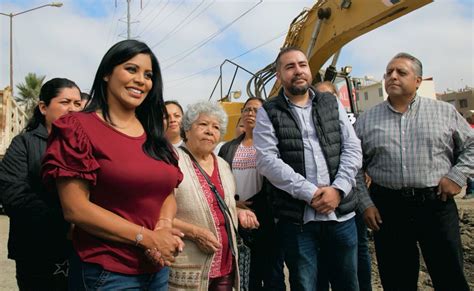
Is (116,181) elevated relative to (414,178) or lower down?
elevated

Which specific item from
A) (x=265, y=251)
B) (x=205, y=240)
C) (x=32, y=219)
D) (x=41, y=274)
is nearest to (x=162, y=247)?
(x=205, y=240)

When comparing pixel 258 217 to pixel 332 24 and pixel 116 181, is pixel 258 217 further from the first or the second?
pixel 332 24

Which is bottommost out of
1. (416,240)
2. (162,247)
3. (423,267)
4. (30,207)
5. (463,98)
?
(423,267)

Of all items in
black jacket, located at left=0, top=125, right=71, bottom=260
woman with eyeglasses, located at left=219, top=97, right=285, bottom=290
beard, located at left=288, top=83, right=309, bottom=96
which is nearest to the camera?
black jacket, located at left=0, top=125, right=71, bottom=260

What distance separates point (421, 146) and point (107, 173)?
Result: 235cm

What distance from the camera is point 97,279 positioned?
1729 millimetres

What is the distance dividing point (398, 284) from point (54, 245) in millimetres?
2503

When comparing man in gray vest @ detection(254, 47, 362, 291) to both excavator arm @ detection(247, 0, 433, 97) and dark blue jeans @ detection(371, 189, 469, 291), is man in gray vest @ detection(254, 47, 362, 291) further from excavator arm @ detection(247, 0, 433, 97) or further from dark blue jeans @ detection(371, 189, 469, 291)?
excavator arm @ detection(247, 0, 433, 97)

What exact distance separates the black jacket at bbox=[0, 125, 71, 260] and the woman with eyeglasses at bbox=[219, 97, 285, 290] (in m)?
1.45

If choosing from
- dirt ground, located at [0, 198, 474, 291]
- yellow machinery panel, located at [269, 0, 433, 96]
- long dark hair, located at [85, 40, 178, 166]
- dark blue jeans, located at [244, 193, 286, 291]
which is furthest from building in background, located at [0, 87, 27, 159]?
long dark hair, located at [85, 40, 178, 166]

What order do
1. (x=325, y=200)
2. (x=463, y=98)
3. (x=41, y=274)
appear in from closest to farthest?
(x=41, y=274), (x=325, y=200), (x=463, y=98)

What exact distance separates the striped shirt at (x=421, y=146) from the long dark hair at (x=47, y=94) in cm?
232

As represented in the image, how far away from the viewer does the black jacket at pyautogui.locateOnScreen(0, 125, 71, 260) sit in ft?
7.27

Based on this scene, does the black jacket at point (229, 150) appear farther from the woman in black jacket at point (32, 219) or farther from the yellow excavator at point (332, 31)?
the yellow excavator at point (332, 31)
